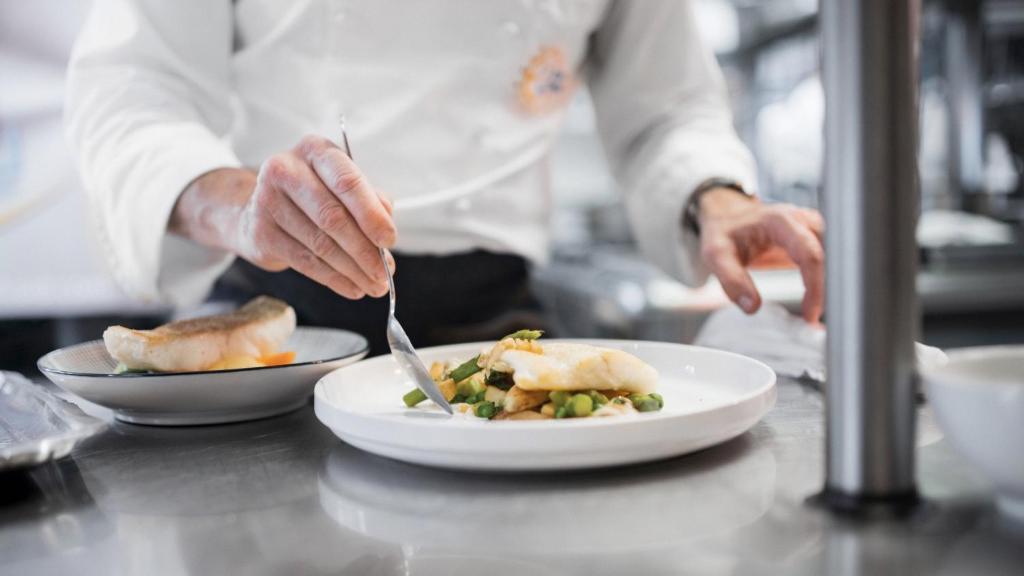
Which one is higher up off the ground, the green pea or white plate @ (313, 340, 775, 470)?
white plate @ (313, 340, 775, 470)

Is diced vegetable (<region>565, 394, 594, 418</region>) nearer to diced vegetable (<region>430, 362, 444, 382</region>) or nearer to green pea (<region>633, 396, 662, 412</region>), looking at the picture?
green pea (<region>633, 396, 662, 412</region>)

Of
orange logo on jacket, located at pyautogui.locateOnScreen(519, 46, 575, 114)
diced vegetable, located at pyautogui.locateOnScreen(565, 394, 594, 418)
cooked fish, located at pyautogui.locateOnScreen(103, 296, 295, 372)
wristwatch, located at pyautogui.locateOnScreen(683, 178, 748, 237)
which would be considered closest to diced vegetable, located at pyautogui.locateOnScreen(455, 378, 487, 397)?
diced vegetable, located at pyautogui.locateOnScreen(565, 394, 594, 418)

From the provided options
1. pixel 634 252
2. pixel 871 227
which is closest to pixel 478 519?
pixel 871 227

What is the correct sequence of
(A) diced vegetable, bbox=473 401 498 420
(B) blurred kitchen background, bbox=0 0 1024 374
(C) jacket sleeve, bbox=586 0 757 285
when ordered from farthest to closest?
(B) blurred kitchen background, bbox=0 0 1024 374
(C) jacket sleeve, bbox=586 0 757 285
(A) diced vegetable, bbox=473 401 498 420

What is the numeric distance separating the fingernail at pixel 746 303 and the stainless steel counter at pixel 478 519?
315 millimetres

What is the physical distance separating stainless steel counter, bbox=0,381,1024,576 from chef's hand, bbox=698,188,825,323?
32cm

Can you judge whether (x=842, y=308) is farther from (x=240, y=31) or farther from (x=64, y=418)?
(x=240, y=31)

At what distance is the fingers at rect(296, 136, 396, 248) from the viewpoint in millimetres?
728

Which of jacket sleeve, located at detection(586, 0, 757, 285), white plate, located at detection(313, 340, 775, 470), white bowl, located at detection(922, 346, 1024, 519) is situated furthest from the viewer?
jacket sleeve, located at detection(586, 0, 757, 285)

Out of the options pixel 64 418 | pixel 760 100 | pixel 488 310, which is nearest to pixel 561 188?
pixel 760 100

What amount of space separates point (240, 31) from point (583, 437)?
97 cm

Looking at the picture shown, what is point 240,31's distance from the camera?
1299 mm

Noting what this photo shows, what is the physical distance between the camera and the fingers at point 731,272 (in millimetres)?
1021

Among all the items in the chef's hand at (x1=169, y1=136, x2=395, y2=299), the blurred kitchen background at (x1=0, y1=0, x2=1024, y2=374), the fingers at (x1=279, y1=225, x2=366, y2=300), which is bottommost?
the blurred kitchen background at (x1=0, y1=0, x2=1024, y2=374)
